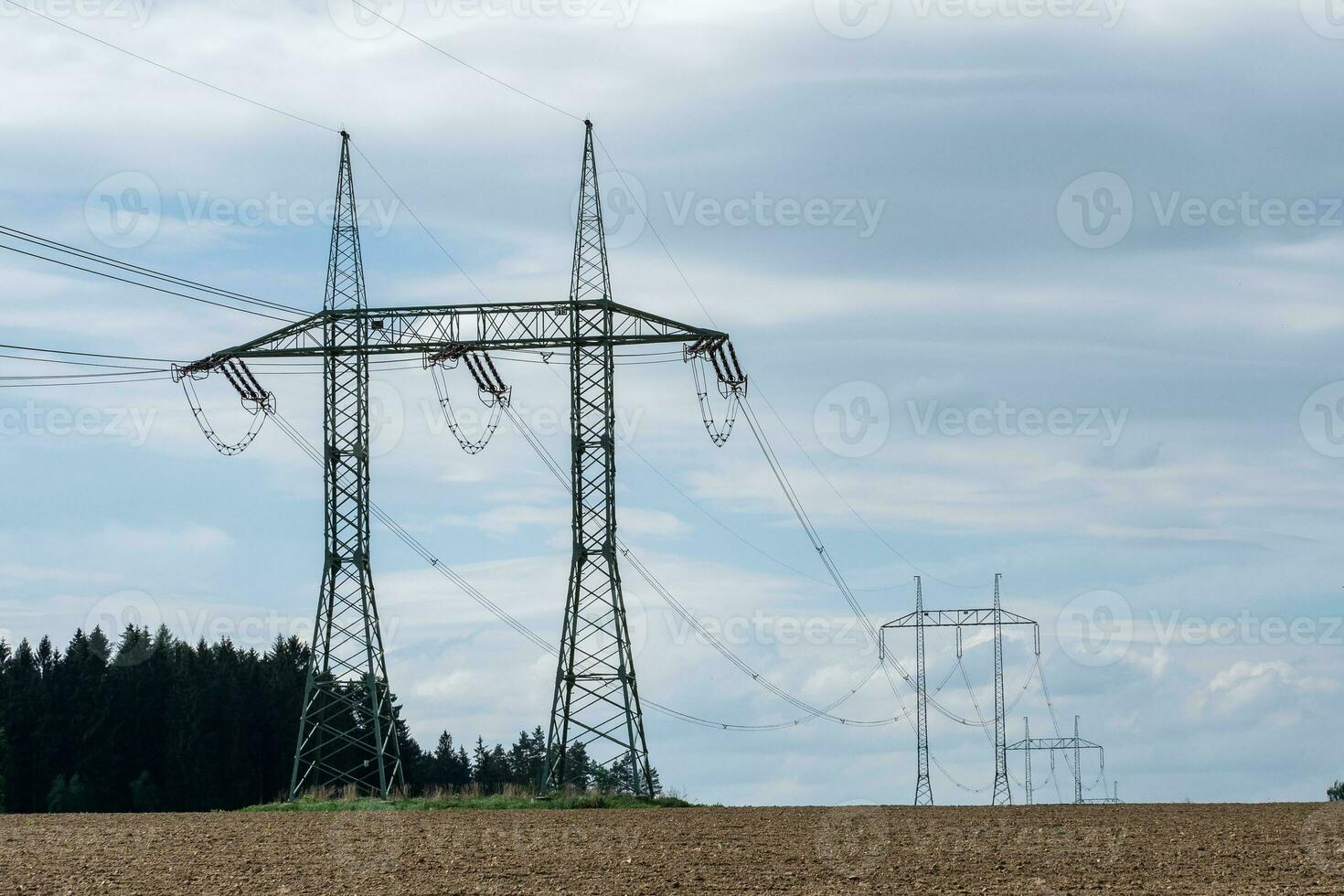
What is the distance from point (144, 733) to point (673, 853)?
88847 mm

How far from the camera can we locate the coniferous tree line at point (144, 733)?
113 metres

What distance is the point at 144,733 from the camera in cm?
11812

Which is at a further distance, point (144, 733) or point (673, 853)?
point (144, 733)

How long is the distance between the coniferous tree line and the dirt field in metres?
60.8

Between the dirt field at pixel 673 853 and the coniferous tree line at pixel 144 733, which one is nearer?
the dirt field at pixel 673 853

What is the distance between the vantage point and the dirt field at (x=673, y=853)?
108ft

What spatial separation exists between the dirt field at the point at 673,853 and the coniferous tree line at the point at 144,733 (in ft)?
199

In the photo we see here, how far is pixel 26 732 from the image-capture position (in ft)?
376

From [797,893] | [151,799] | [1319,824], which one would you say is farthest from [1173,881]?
[151,799]

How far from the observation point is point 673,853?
38.7m

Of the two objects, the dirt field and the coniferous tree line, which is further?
the coniferous tree line

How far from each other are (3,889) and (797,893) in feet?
50.9

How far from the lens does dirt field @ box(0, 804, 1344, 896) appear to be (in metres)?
33.0

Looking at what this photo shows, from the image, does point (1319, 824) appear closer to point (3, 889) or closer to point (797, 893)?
point (797, 893)
